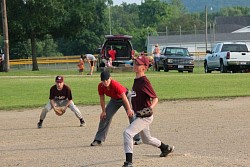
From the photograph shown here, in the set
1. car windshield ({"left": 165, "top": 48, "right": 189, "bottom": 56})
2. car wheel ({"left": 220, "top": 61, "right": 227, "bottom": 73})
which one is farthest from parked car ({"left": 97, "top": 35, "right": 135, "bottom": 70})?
car wheel ({"left": 220, "top": 61, "right": 227, "bottom": 73})

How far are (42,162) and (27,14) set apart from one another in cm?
3433

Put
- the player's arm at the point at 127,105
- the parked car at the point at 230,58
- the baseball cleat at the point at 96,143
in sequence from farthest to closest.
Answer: the parked car at the point at 230,58, the baseball cleat at the point at 96,143, the player's arm at the point at 127,105

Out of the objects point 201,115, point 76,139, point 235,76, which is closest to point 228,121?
point 201,115

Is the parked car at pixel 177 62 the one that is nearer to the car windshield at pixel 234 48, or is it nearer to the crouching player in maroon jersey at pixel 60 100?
the car windshield at pixel 234 48

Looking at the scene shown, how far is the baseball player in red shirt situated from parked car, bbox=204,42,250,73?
22.1 meters

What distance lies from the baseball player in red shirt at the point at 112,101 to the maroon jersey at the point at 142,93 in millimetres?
916

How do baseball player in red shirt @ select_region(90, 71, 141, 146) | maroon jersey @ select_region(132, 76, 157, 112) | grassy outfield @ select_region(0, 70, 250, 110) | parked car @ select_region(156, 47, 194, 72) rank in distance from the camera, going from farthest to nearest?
parked car @ select_region(156, 47, 194, 72), grassy outfield @ select_region(0, 70, 250, 110), baseball player in red shirt @ select_region(90, 71, 141, 146), maroon jersey @ select_region(132, 76, 157, 112)

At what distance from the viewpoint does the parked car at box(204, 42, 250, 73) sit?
1328 inches

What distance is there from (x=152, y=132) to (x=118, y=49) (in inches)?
971

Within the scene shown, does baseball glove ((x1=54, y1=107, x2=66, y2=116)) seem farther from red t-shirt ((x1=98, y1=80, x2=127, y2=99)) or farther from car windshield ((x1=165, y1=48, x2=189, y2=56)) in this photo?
car windshield ((x1=165, y1=48, x2=189, y2=56))

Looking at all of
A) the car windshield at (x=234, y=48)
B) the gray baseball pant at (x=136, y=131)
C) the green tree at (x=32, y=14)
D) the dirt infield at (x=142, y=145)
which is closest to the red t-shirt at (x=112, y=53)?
the car windshield at (x=234, y=48)

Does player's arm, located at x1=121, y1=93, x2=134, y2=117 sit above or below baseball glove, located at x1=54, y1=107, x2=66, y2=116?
above

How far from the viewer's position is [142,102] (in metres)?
9.98

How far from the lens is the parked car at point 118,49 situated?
37500mm
